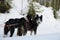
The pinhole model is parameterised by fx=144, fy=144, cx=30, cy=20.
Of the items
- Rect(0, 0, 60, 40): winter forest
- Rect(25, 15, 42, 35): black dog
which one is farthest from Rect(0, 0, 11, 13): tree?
Rect(25, 15, 42, 35): black dog

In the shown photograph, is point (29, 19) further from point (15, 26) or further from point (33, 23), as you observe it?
point (15, 26)

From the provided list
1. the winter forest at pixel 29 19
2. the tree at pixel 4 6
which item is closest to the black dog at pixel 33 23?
the winter forest at pixel 29 19

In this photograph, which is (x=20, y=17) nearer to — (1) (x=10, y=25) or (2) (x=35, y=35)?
(1) (x=10, y=25)

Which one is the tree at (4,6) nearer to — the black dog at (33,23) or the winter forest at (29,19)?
the winter forest at (29,19)

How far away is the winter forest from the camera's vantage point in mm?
1521

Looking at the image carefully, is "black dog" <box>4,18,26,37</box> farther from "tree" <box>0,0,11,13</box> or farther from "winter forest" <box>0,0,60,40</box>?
"tree" <box>0,0,11,13</box>

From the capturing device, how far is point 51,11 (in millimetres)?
1663

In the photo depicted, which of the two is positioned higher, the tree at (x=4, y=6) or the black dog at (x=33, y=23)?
the tree at (x=4, y=6)

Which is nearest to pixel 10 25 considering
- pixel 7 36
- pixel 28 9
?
pixel 7 36

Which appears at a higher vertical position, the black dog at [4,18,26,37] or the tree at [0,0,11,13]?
the tree at [0,0,11,13]

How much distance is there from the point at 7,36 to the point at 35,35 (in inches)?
12.3

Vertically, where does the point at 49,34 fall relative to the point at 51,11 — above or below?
below

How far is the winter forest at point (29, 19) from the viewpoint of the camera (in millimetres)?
1521

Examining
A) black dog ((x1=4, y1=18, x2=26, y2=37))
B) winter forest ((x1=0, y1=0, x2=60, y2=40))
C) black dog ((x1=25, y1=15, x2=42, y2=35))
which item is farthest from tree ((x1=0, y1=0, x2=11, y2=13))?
black dog ((x1=25, y1=15, x2=42, y2=35))
